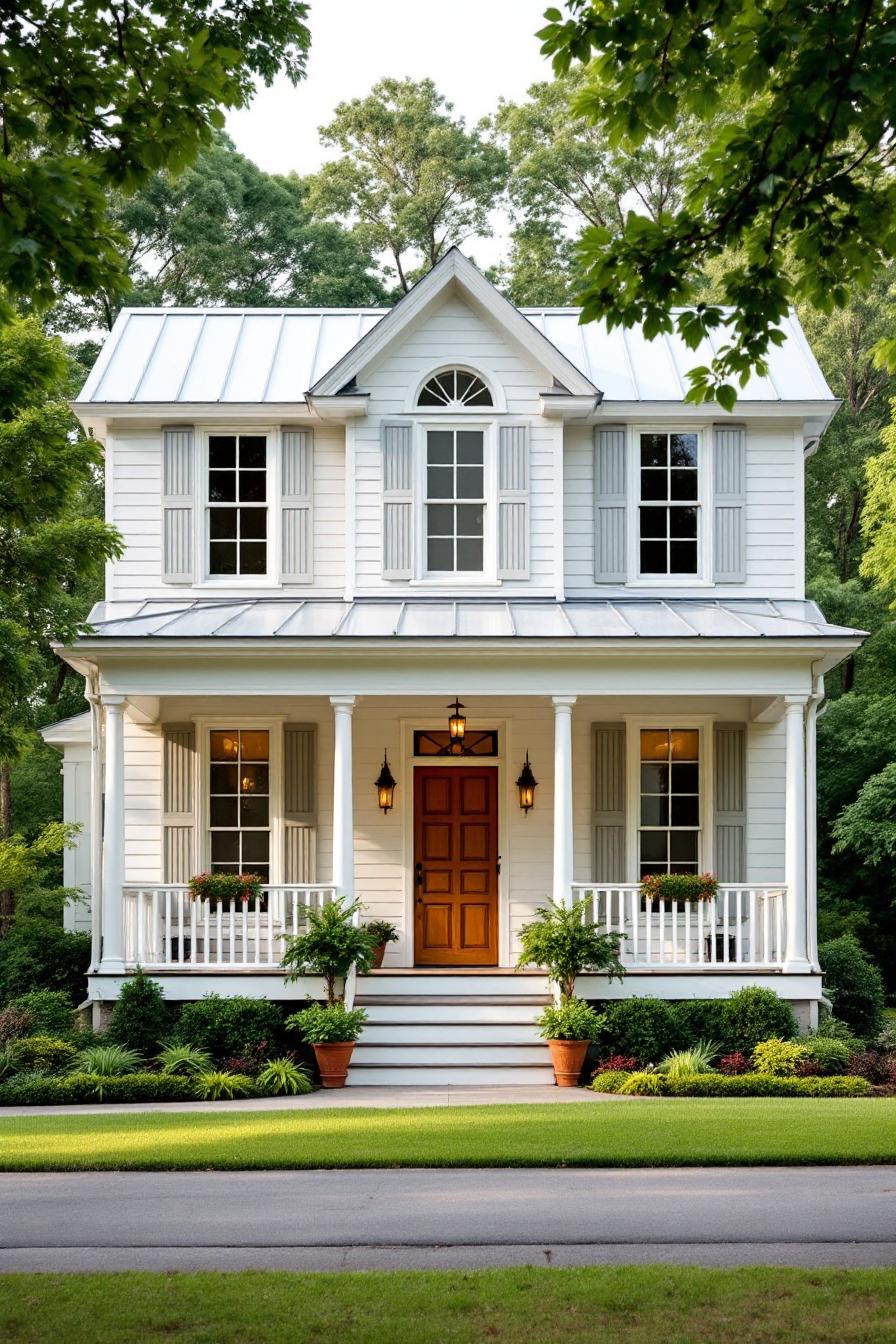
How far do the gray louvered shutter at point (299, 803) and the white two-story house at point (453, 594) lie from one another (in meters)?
0.03

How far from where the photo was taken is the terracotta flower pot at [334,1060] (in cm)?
1345

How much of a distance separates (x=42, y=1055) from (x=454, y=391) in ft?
28.6

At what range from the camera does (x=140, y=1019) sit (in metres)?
14.0

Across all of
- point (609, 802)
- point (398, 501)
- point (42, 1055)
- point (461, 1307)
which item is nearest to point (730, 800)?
point (609, 802)

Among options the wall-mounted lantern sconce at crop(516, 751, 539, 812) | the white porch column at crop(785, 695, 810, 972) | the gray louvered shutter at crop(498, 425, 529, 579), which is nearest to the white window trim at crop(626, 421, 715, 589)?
the gray louvered shutter at crop(498, 425, 529, 579)

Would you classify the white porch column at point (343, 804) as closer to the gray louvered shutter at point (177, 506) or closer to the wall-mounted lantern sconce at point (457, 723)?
the wall-mounted lantern sconce at point (457, 723)

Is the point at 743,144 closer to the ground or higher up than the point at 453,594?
higher up

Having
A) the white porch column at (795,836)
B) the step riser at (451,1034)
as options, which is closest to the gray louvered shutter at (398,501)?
the white porch column at (795,836)

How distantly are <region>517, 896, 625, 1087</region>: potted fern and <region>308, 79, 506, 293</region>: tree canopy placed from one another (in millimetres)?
21721

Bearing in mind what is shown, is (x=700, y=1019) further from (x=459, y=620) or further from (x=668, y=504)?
(x=668, y=504)

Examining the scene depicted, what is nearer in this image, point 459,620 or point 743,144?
point 743,144

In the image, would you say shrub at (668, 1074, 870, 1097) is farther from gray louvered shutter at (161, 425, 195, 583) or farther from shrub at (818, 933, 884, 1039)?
gray louvered shutter at (161, 425, 195, 583)

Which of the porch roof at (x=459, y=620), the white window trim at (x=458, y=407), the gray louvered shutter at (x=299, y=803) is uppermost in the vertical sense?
the white window trim at (x=458, y=407)

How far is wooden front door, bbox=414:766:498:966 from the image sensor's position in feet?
54.9
